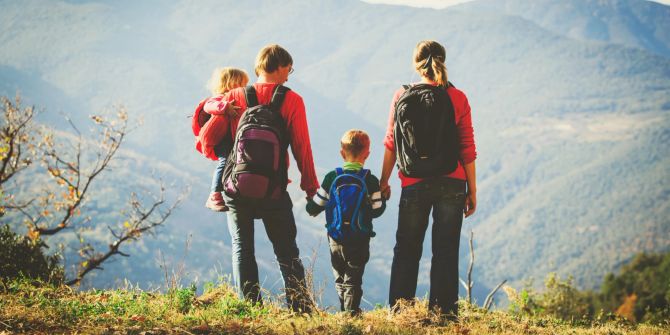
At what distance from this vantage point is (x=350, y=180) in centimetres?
445

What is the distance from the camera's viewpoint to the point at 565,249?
193 metres

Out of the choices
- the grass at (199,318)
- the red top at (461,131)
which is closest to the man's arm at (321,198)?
the red top at (461,131)

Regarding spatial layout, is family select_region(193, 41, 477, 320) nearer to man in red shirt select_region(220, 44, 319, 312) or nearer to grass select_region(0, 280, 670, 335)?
man in red shirt select_region(220, 44, 319, 312)

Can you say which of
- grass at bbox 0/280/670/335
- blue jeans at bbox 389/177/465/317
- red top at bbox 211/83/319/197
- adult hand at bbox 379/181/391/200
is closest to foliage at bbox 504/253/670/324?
grass at bbox 0/280/670/335

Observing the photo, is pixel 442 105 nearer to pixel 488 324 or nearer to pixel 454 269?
pixel 454 269

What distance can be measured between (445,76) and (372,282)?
162 m

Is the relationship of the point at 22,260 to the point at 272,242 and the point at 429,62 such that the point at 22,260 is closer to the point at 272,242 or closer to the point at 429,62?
the point at 272,242

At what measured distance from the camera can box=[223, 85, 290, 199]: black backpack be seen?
4.12m

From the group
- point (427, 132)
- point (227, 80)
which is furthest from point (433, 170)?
point (227, 80)

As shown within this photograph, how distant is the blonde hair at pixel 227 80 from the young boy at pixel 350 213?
1006 mm

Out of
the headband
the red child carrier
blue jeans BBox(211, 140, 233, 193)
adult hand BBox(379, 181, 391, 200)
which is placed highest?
the headband

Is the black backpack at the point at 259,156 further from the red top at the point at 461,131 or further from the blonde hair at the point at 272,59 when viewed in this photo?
the red top at the point at 461,131

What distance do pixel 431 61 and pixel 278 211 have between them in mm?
1578

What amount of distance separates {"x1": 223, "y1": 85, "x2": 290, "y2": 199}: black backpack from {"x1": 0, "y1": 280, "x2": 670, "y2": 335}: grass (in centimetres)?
87
